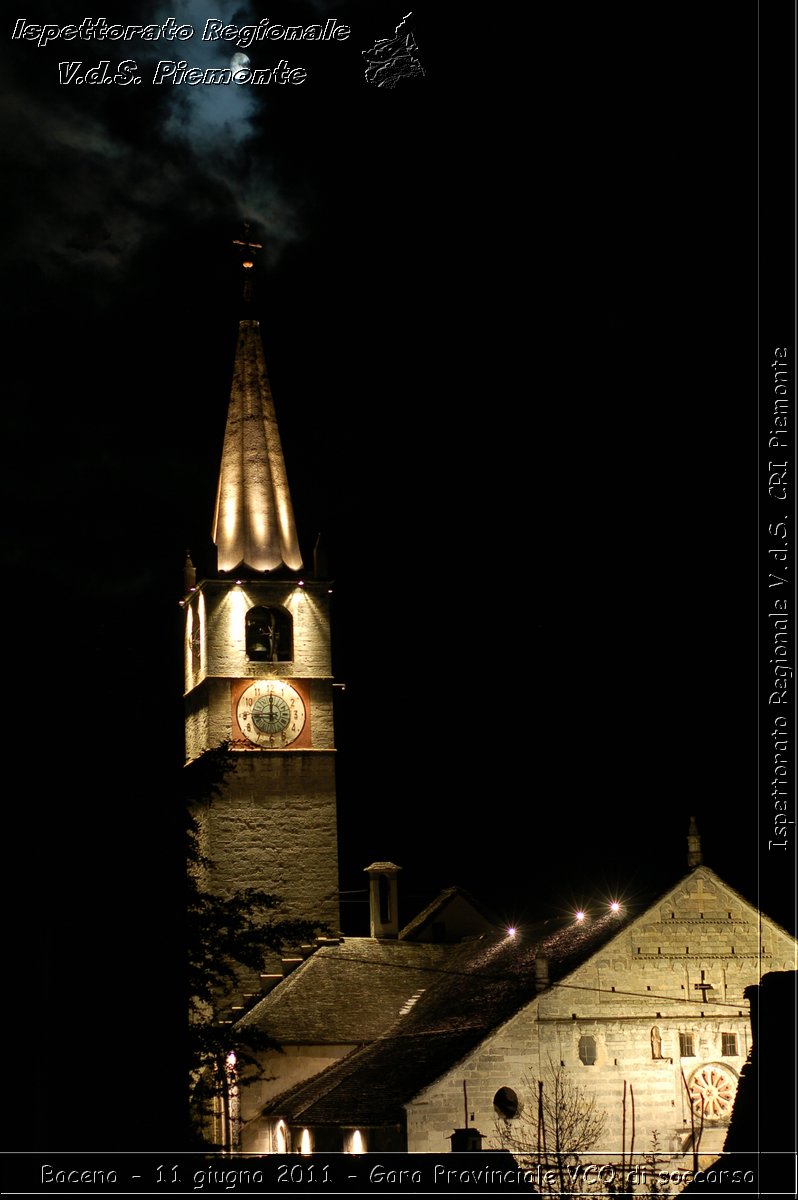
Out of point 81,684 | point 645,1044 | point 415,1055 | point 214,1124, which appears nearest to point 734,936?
point 645,1044

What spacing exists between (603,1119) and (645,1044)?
84.2 inches

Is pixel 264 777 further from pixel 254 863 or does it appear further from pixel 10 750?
pixel 10 750

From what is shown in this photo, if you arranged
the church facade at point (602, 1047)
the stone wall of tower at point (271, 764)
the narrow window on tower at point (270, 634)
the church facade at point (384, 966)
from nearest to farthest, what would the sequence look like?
the church facade at point (602, 1047), the church facade at point (384, 966), the stone wall of tower at point (271, 764), the narrow window on tower at point (270, 634)

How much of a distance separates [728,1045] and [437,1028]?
24.6 feet

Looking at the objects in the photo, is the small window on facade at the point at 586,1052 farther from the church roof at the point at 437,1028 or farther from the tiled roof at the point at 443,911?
the tiled roof at the point at 443,911

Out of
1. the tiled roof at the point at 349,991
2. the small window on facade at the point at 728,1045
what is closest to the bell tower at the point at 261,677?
the tiled roof at the point at 349,991

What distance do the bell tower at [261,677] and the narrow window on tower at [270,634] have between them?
3cm

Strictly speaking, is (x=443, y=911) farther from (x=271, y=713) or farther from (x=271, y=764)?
(x=271, y=713)

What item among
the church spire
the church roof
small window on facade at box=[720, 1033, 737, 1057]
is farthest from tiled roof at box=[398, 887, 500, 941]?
small window on facade at box=[720, 1033, 737, 1057]

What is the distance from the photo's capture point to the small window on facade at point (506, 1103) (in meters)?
49.1

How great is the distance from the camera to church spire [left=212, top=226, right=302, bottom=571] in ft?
223

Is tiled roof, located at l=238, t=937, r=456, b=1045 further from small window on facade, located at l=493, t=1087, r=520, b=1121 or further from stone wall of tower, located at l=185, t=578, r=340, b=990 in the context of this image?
small window on facade, located at l=493, t=1087, r=520, b=1121

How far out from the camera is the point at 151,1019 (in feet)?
118

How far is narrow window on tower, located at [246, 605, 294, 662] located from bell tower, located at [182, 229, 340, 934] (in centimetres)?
3
